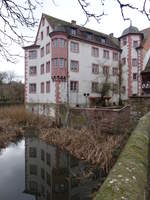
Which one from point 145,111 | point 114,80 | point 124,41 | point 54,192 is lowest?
point 54,192

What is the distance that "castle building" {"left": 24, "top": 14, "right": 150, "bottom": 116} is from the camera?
2080 cm

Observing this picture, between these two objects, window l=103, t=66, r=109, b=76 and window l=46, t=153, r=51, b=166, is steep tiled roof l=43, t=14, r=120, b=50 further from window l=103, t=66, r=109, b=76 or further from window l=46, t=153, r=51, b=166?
window l=46, t=153, r=51, b=166

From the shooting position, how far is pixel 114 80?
26.1 meters

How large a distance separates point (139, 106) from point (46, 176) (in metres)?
4.62

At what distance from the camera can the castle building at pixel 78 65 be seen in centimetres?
2080

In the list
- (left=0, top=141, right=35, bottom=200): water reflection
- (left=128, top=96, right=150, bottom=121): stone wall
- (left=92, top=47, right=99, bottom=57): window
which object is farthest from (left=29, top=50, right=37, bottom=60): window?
(left=128, top=96, right=150, bottom=121): stone wall

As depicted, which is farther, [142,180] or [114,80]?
[114,80]

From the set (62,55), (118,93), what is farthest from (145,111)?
(118,93)

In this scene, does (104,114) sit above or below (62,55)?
below

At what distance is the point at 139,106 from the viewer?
7.41 meters

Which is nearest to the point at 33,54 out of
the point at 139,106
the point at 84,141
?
the point at 84,141

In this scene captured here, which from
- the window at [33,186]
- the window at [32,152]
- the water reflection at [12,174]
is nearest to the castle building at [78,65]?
the window at [32,152]

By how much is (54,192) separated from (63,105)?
9.71 metres

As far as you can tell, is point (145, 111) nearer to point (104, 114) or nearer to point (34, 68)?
point (104, 114)
